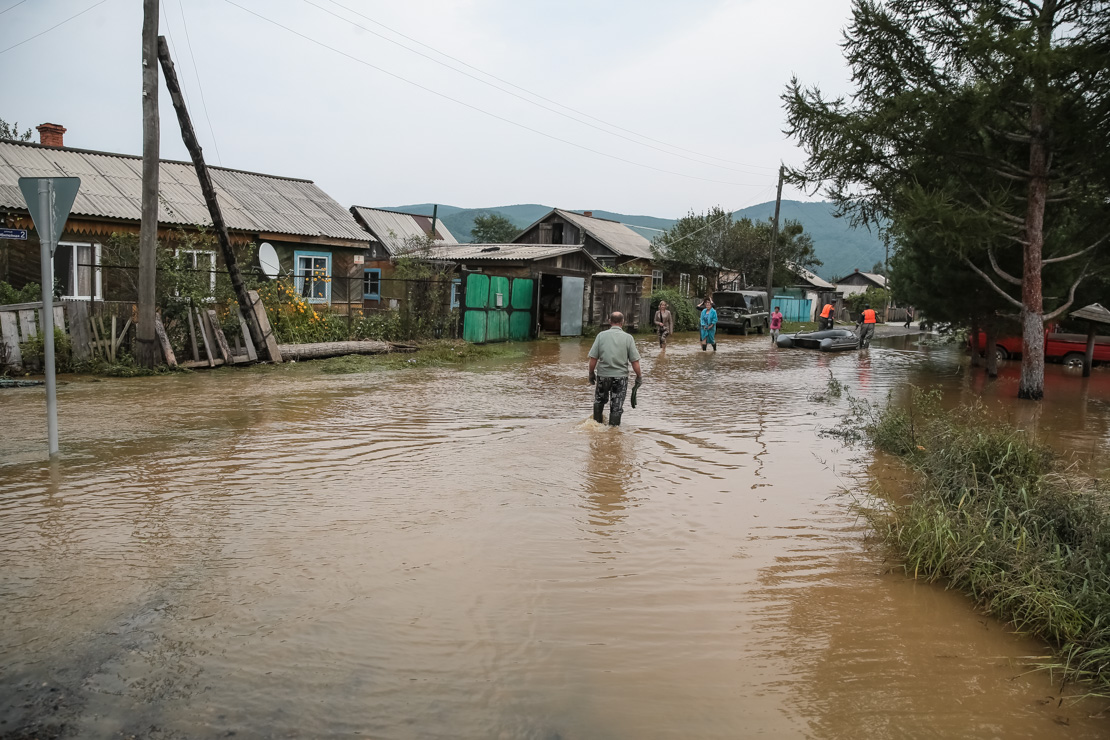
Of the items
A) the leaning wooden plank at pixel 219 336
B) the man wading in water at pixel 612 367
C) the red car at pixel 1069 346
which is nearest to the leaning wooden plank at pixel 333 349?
the leaning wooden plank at pixel 219 336

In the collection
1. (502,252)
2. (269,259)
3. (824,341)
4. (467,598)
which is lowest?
(467,598)

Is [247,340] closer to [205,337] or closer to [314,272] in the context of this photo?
[205,337]

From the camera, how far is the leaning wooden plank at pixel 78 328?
14.6 m

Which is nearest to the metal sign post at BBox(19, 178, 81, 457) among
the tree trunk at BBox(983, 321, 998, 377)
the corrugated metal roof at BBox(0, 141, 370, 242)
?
the corrugated metal roof at BBox(0, 141, 370, 242)

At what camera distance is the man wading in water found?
10867 millimetres

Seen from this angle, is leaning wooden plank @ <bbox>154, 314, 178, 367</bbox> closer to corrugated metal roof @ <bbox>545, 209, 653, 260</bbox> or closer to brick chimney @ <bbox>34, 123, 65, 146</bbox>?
brick chimney @ <bbox>34, 123, 65, 146</bbox>

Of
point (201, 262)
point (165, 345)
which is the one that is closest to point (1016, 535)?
point (165, 345)

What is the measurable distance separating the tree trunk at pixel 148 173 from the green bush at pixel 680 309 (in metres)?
25.3

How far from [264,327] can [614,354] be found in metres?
9.35

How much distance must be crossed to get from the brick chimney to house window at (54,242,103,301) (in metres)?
6.38

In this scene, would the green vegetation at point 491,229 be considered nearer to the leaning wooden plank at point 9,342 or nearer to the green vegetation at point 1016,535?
the leaning wooden plank at point 9,342

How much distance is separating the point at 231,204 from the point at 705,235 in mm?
31167

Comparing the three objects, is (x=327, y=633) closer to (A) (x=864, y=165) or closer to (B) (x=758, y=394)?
(B) (x=758, y=394)

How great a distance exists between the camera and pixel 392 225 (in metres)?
45.5
